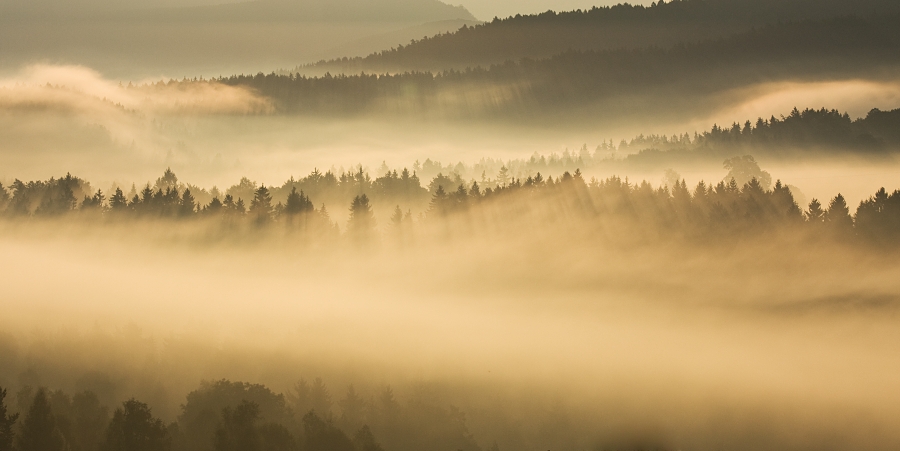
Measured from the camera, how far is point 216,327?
11844 centimetres

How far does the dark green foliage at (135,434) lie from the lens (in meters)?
70.1

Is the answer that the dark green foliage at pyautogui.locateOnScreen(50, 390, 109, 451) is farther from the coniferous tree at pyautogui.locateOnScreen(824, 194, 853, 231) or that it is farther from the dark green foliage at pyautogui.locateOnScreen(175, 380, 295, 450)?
the coniferous tree at pyautogui.locateOnScreen(824, 194, 853, 231)

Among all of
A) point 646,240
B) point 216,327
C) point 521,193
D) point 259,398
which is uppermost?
point 521,193

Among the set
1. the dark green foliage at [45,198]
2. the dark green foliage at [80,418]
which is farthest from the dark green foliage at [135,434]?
the dark green foliage at [45,198]

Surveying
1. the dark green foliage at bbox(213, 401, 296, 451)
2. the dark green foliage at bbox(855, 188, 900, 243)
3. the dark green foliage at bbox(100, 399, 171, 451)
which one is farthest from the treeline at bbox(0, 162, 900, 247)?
the dark green foliage at bbox(100, 399, 171, 451)

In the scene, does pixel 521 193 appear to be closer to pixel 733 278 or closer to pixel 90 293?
pixel 733 278

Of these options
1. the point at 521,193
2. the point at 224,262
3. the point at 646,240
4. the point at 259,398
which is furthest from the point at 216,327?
the point at 646,240

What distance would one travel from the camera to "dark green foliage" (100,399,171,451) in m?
70.1

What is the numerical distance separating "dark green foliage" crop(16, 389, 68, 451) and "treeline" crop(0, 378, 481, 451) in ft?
0.26

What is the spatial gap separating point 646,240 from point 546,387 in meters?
31.7

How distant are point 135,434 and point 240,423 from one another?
8278mm

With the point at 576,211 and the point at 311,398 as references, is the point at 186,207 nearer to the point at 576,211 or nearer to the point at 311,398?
the point at 576,211

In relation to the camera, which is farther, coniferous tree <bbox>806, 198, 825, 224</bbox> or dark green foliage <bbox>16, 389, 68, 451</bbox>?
coniferous tree <bbox>806, 198, 825, 224</bbox>

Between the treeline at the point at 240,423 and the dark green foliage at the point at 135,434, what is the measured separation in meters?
0.08
